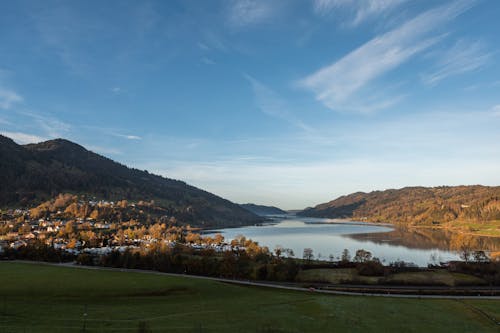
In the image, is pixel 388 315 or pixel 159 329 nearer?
pixel 159 329

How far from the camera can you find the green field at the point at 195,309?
92.0 ft

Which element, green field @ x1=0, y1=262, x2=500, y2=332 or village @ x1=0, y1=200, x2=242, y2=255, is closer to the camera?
green field @ x1=0, y1=262, x2=500, y2=332

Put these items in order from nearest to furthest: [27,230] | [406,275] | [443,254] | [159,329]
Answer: [159,329] → [406,275] → [443,254] → [27,230]

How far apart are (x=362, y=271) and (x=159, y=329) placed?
55.7 m

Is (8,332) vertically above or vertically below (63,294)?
above

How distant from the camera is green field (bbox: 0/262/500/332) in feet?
92.0

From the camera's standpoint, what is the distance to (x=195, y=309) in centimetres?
3556

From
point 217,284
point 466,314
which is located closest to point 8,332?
point 217,284

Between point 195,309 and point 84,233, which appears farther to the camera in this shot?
point 84,233

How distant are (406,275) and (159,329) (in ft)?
195

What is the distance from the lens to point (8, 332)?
22.7 meters

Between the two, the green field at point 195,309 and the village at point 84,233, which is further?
the village at point 84,233

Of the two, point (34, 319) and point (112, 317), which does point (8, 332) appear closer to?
point (34, 319)

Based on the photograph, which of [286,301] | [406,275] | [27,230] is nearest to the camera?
[286,301]
